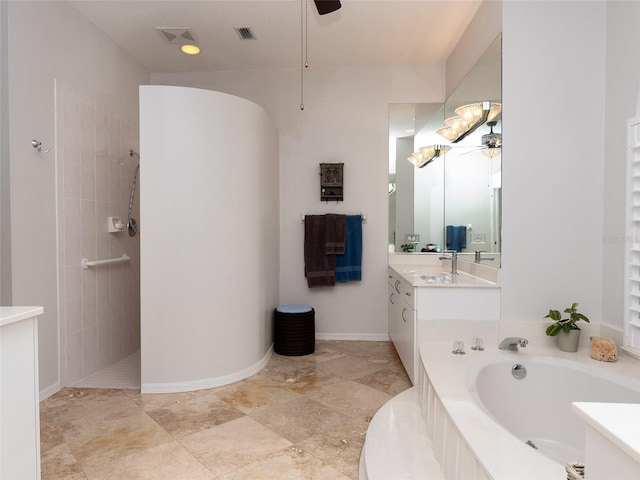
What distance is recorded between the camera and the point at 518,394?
2.25 m

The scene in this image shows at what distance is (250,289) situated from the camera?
10.6ft

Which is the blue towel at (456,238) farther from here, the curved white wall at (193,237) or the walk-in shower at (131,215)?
the walk-in shower at (131,215)

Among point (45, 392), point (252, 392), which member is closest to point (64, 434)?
point (45, 392)

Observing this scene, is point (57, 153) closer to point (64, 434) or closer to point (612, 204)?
point (64, 434)

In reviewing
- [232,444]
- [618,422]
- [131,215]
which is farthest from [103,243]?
[618,422]

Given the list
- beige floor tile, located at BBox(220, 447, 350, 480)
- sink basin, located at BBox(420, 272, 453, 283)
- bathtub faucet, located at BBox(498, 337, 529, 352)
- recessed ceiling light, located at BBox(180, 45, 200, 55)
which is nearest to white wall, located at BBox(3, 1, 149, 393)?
recessed ceiling light, located at BBox(180, 45, 200, 55)

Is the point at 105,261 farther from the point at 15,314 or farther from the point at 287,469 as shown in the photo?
the point at 287,469

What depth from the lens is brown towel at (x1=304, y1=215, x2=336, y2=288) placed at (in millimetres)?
4094

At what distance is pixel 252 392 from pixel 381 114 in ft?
9.59

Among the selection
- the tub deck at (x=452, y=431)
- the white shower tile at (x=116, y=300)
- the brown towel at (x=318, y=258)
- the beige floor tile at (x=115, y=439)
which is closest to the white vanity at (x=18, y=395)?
the beige floor tile at (x=115, y=439)

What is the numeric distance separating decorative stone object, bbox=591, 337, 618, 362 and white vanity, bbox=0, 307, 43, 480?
2720 mm

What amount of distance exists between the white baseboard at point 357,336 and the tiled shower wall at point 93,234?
1.86m

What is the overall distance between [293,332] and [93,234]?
1849 millimetres

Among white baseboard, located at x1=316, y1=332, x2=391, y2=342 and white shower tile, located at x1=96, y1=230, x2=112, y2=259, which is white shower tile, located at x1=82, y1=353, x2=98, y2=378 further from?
white baseboard, located at x1=316, y1=332, x2=391, y2=342
